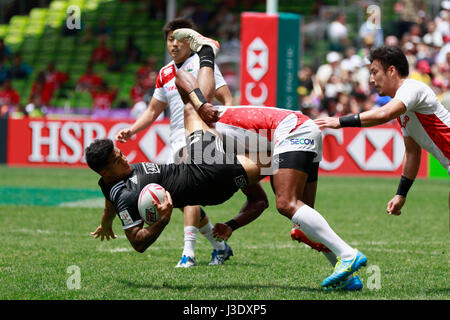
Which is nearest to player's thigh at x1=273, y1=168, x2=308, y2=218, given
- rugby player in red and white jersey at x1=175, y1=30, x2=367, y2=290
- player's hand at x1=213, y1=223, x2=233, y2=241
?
rugby player in red and white jersey at x1=175, y1=30, x2=367, y2=290

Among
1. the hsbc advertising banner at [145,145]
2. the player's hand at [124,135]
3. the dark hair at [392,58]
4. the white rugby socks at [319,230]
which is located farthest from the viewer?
the hsbc advertising banner at [145,145]

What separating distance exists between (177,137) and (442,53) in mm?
12670

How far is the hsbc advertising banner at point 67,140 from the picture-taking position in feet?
61.7

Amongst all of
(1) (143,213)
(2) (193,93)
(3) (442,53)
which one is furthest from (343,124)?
(3) (442,53)

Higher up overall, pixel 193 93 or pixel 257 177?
pixel 193 93

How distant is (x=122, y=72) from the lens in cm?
2561

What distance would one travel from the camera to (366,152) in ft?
58.5

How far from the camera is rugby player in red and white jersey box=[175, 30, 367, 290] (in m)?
5.71

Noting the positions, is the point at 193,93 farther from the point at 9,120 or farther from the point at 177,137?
the point at 9,120

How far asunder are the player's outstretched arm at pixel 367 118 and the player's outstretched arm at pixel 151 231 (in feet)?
4.23

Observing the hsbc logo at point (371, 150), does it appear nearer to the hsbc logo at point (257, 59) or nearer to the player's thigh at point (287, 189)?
the hsbc logo at point (257, 59)

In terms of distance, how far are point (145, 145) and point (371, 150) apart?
5529mm

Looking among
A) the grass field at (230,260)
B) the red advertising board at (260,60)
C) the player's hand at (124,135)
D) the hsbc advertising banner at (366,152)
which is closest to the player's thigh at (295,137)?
the grass field at (230,260)
